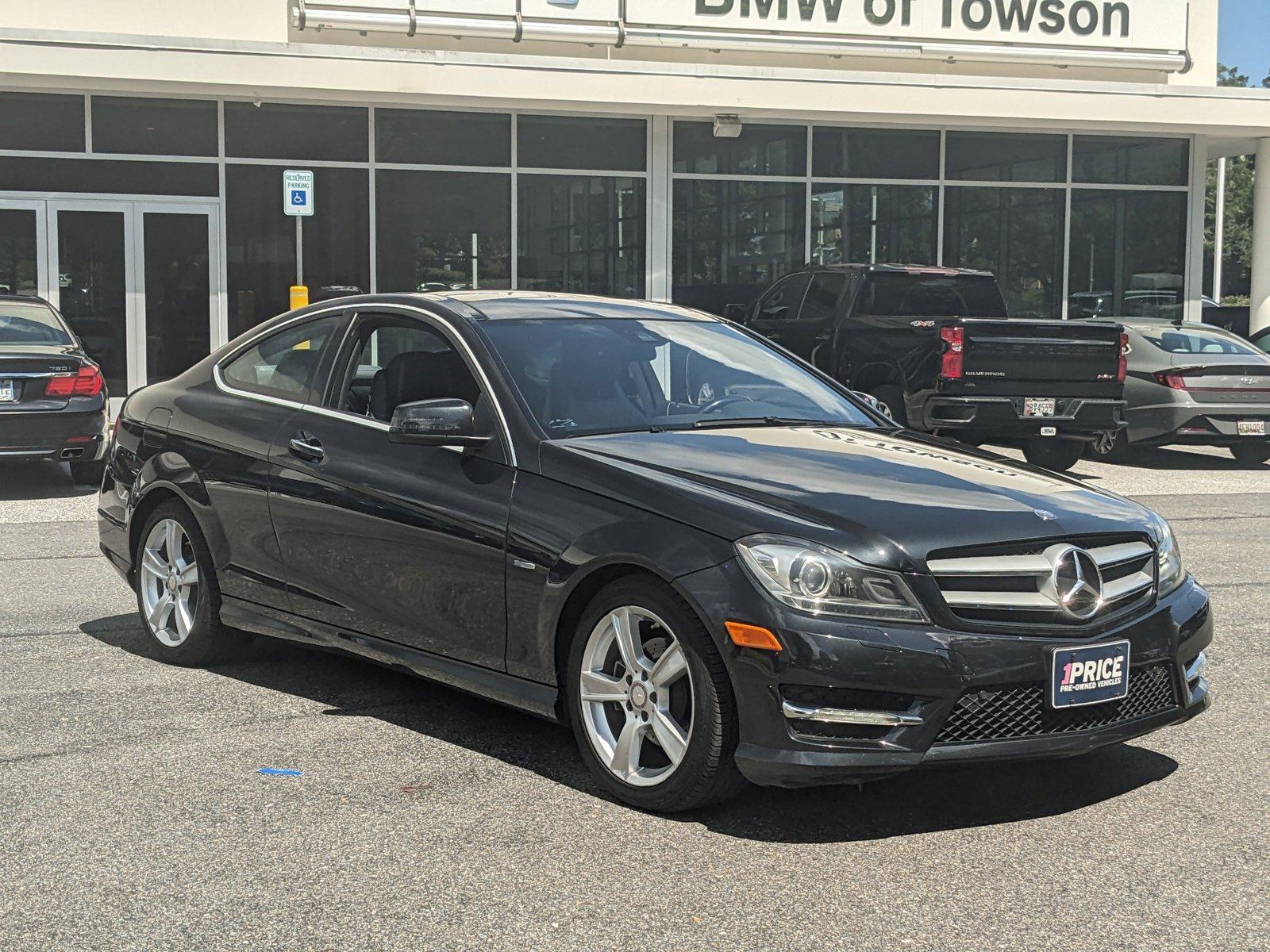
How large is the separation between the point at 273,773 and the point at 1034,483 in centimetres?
255

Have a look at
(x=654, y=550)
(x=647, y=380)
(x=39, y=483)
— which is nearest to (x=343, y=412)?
(x=647, y=380)

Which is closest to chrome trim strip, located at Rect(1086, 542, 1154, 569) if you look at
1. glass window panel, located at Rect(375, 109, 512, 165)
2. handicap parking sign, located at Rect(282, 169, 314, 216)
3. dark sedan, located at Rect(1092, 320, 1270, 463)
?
dark sedan, located at Rect(1092, 320, 1270, 463)

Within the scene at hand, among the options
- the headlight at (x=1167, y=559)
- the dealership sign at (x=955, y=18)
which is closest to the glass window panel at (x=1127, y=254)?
the dealership sign at (x=955, y=18)

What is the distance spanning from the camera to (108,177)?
19.9m

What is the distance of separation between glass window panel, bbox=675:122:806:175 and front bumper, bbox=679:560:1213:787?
58.9 feet

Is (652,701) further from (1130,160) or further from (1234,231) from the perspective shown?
(1234,231)

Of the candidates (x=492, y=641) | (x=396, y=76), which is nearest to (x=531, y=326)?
(x=492, y=641)

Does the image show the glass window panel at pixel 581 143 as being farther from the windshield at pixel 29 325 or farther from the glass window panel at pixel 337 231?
the windshield at pixel 29 325

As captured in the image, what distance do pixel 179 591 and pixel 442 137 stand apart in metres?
15.2

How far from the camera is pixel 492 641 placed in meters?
5.31

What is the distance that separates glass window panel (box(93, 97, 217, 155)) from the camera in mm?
19906

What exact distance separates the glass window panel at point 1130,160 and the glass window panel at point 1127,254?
0.19 meters

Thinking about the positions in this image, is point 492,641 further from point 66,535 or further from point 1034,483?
point 66,535

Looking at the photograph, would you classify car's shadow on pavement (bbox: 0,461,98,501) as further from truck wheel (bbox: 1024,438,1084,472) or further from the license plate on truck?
the license plate on truck
